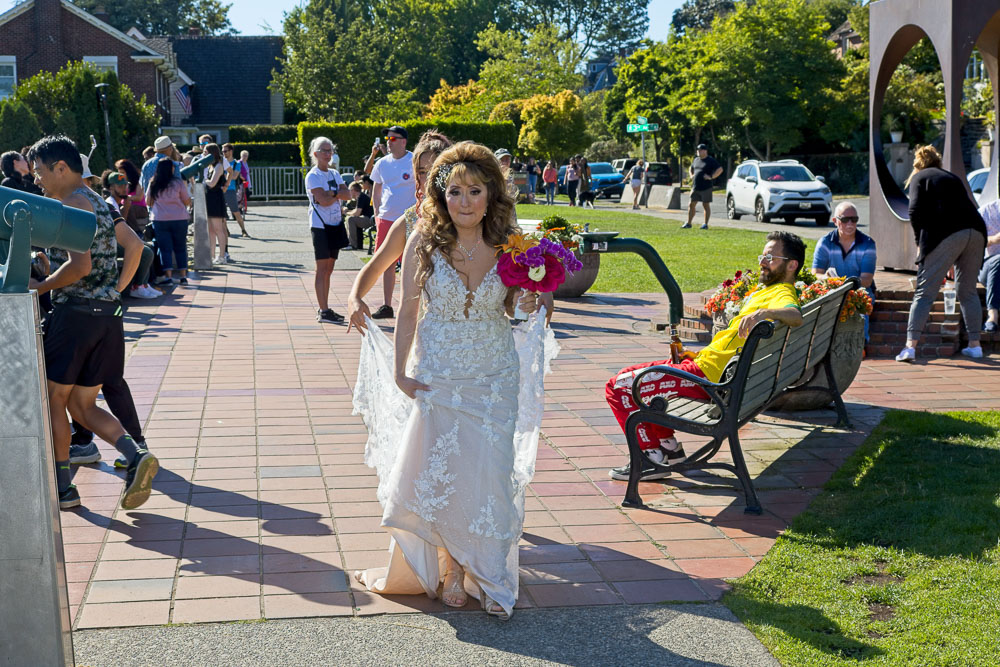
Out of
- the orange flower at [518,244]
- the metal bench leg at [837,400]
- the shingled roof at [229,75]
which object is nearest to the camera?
the orange flower at [518,244]

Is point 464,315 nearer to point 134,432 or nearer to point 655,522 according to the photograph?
point 655,522

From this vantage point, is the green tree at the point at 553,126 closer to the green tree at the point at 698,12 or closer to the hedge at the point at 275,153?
the hedge at the point at 275,153

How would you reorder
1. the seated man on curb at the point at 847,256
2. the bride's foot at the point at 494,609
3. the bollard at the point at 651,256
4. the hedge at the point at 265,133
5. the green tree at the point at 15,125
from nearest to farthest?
A: the bride's foot at the point at 494,609 < the seated man on curb at the point at 847,256 < the bollard at the point at 651,256 < the green tree at the point at 15,125 < the hedge at the point at 265,133

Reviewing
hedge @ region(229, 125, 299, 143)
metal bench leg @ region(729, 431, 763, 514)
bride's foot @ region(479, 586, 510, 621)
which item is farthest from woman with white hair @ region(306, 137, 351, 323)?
hedge @ region(229, 125, 299, 143)

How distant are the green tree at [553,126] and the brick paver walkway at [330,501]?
41.8 meters

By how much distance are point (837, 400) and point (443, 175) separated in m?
3.90

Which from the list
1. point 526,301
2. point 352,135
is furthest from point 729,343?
point 352,135

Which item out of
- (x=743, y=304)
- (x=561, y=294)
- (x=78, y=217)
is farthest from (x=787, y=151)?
(x=78, y=217)

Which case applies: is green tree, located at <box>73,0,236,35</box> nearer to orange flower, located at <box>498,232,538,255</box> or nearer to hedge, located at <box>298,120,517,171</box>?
hedge, located at <box>298,120,517,171</box>

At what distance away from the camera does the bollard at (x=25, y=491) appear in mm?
2879

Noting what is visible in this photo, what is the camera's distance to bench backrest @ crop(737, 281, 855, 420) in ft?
18.6

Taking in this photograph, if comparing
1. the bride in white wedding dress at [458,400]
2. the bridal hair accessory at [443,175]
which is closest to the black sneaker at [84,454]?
the bride in white wedding dress at [458,400]

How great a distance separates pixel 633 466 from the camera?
18.6 feet

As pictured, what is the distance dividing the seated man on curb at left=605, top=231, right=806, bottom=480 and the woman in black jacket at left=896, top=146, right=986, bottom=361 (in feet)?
11.0
